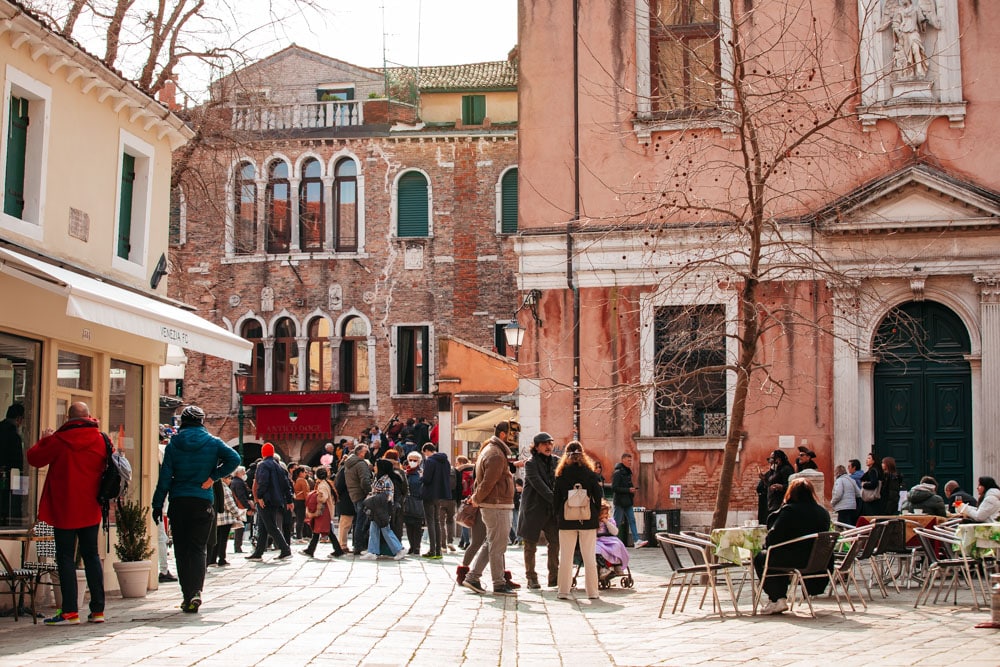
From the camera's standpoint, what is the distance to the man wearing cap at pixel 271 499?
19.0m

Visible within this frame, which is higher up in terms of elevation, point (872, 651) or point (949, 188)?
point (949, 188)

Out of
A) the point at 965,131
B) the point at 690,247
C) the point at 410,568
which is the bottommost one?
the point at 410,568

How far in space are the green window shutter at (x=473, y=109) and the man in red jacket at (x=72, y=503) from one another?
3063cm

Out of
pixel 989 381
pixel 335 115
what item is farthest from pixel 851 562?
pixel 335 115

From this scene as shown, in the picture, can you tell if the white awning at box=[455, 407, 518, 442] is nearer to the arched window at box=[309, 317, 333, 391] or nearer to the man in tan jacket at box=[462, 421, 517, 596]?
the arched window at box=[309, 317, 333, 391]

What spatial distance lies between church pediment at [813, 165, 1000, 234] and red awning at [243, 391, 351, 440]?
64.9 ft

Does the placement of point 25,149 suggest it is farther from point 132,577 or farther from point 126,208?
point 132,577

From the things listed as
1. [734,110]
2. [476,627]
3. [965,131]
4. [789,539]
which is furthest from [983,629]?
[965,131]

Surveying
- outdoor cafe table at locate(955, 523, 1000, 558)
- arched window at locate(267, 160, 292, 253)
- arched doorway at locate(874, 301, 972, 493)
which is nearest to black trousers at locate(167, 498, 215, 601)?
outdoor cafe table at locate(955, 523, 1000, 558)

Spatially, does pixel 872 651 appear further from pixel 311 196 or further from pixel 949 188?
pixel 311 196

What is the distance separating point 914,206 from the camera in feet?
72.0

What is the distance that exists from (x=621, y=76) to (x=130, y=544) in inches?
503

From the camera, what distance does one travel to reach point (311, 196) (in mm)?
40188

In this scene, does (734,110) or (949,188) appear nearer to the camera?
(734,110)
